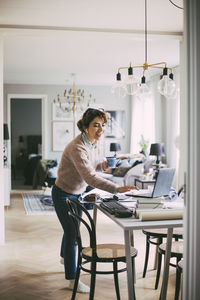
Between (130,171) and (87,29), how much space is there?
3771mm

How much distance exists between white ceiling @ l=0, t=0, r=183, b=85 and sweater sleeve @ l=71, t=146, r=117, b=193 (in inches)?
72.9

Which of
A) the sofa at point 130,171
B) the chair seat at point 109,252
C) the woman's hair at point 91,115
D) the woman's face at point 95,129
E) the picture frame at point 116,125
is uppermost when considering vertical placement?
the picture frame at point 116,125

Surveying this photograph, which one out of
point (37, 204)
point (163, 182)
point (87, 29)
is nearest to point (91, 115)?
point (163, 182)

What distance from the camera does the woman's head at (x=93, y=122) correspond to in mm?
2865

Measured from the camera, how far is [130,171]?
7.70 metres

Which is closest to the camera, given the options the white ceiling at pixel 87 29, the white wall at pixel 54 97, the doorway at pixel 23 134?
the white ceiling at pixel 87 29

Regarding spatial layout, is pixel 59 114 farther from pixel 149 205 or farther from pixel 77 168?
pixel 149 205

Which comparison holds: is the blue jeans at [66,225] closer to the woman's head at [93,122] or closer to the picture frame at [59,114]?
the woman's head at [93,122]

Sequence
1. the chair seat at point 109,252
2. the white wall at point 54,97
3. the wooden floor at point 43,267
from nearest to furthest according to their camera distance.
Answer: the chair seat at point 109,252, the wooden floor at point 43,267, the white wall at point 54,97

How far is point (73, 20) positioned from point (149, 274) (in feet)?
9.67

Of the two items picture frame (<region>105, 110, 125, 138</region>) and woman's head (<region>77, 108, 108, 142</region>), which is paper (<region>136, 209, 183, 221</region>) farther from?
picture frame (<region>105, 110, 125, 138</region>)

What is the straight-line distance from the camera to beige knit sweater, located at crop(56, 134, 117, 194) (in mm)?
2695

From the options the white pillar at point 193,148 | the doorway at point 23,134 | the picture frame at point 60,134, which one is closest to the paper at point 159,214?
the white pillar at point 193,148

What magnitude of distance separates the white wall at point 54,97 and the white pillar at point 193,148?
332 inches
